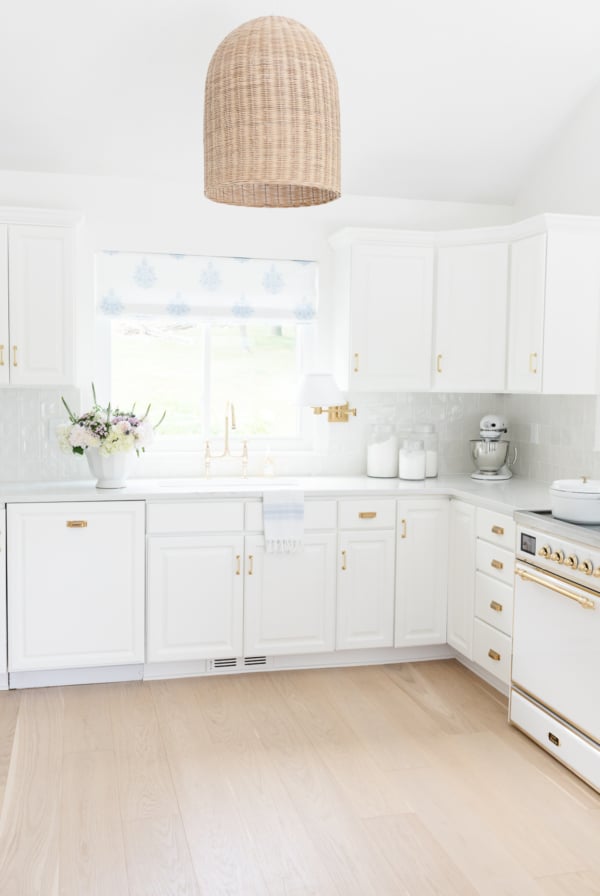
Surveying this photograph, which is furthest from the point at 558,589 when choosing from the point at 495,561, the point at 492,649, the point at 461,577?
the point at 461,577

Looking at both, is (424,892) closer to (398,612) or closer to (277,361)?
(398,612)

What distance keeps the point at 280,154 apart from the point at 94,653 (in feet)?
8.28

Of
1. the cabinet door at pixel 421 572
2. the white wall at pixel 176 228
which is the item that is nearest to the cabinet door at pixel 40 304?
the white wall at pixel 176 228

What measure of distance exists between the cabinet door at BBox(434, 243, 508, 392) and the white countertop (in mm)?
551

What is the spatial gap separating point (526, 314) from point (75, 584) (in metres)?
2.54

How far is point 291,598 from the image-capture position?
423 centimetres

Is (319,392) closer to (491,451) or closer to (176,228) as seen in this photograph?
(491,451)

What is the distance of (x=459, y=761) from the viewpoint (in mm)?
3303

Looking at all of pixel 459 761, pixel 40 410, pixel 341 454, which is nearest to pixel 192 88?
pixel 40 410

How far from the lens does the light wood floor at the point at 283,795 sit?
8.30 ft

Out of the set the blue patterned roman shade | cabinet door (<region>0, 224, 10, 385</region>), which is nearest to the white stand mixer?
the blue patterned roman shade

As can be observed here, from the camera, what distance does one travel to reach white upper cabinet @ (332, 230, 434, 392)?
4516mm

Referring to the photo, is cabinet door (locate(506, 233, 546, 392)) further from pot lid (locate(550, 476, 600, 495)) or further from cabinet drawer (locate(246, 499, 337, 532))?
cabinet drawer (locate(246, 499, 337, 532))

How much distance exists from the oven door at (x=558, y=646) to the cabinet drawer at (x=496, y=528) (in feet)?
0.81
